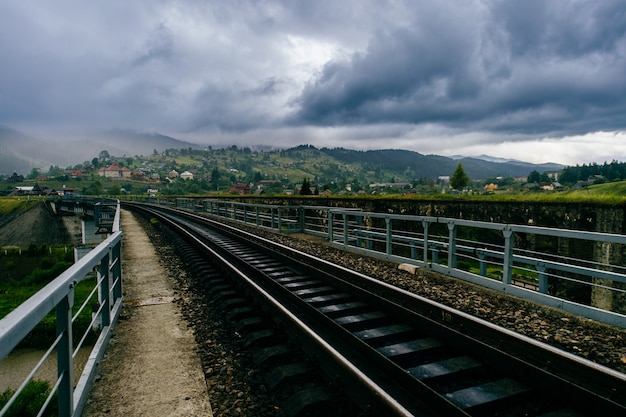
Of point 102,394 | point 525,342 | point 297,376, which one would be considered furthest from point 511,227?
point 102,394

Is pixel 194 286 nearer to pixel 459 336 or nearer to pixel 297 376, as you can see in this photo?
pixel 297 376

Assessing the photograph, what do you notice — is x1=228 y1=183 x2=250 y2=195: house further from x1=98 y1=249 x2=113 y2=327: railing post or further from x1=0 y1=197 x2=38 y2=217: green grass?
x1=98 y1=249 x2=113 y2=327: railing post

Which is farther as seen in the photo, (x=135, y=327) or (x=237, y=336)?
(x=135, y=327)

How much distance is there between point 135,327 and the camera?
20.3ft

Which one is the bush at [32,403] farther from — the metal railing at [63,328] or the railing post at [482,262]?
the railing post at [482,262]

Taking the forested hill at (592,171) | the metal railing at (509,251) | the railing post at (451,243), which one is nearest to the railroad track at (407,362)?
the metal railing at (509,251)

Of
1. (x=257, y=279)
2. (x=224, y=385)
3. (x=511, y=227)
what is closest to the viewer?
(x=224, y=385)

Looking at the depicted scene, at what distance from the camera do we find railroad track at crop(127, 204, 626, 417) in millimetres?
3346

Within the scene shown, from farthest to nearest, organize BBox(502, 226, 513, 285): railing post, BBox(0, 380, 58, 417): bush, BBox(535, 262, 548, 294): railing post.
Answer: BBox(502, 226, 513, 285): railing post
BBox(535, 262, 548, 294): railing post
BBox(0, 380, 58, 417): bush

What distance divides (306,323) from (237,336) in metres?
1.12

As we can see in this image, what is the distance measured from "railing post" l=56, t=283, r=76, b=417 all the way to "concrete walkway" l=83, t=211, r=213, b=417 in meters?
0.72

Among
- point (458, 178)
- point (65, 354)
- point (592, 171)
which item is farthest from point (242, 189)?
point (65, 354)

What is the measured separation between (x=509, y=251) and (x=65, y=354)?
280 inches

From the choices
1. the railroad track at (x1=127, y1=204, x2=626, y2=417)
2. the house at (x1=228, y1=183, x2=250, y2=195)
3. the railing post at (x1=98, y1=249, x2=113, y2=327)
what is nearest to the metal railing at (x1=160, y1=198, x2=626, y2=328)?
the railroad track at (x1=127, y1=204, x2=626, y2=417)
